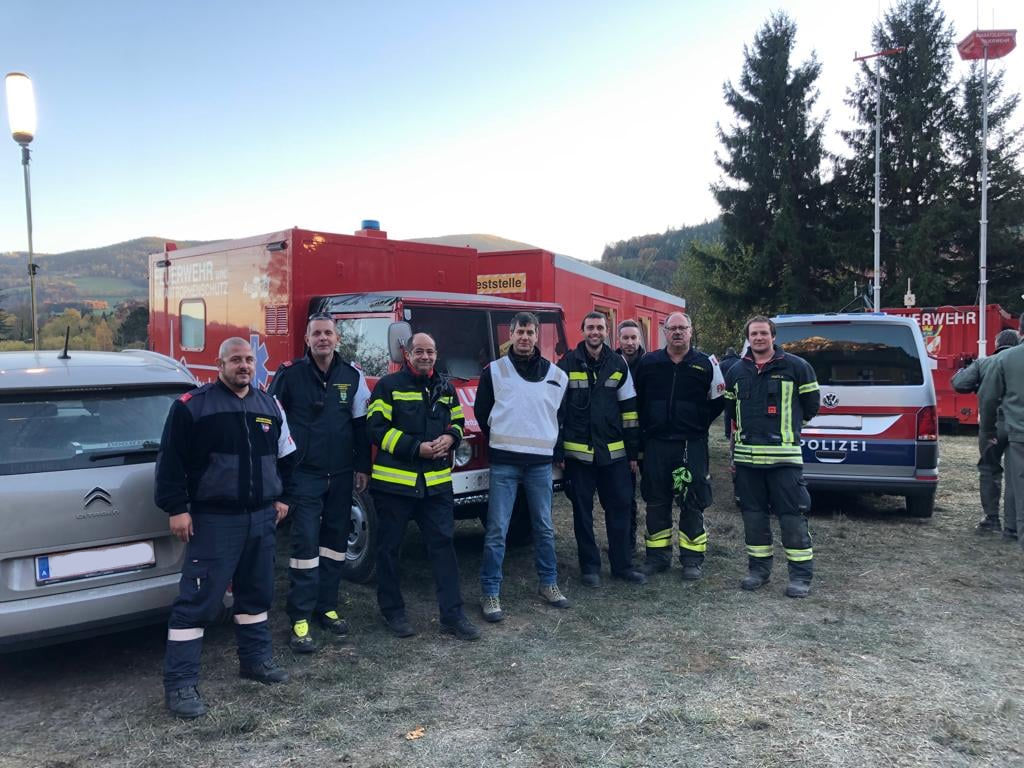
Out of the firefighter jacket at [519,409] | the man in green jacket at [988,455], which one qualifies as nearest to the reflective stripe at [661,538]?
the firefighter jacket at [519,409]

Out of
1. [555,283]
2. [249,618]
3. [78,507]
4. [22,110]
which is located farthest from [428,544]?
[22,110]

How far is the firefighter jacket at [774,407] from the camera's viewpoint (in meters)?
5.41

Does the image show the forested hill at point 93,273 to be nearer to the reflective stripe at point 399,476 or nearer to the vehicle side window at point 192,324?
the vehicle side window at point 192,324

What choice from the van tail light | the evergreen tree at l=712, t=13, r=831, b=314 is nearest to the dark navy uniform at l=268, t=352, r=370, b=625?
the van tail light

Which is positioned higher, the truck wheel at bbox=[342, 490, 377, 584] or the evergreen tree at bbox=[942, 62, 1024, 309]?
the evergreen tree at bbox=[942, 62, 1024, 309]

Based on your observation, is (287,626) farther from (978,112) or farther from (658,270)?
(658,270)

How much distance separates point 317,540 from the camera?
448cm

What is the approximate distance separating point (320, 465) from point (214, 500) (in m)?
0.87

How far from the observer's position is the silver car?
3473 mm

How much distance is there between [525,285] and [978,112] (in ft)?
93.4

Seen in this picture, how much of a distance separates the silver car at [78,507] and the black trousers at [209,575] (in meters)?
0.25

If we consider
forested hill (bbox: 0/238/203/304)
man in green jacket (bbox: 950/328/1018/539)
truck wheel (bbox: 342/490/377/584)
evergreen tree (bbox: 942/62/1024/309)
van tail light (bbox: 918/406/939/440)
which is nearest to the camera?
truck wheel (bbox: 342/490/377/584)

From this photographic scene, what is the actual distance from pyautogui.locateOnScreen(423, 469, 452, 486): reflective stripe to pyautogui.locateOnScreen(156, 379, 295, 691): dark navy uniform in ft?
3.12

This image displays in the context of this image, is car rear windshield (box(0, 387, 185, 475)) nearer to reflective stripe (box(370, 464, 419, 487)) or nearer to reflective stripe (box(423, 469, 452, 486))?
reflective stripe (box(370, 464, 419, 487))
